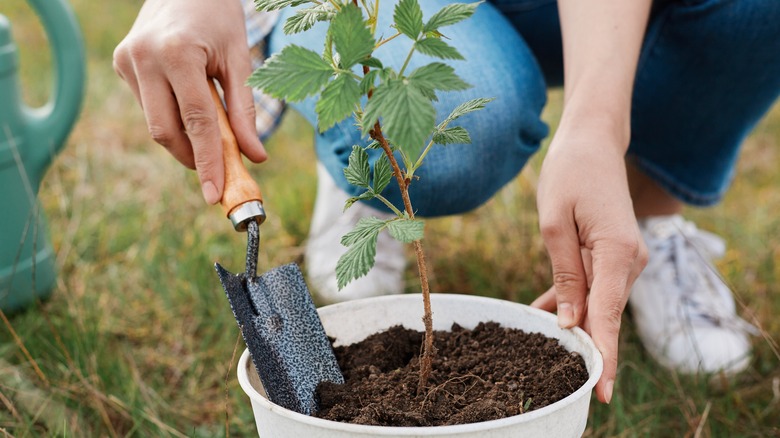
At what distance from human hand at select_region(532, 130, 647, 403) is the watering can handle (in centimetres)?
142

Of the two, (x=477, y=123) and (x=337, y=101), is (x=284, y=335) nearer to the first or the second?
(x=337, y=101)

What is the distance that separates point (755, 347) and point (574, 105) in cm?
101

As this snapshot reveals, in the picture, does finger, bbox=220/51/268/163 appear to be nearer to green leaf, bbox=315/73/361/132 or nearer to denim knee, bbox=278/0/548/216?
denim knee, bbox=278/0/548/216

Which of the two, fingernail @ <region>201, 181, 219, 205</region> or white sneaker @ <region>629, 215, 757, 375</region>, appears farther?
white sneaker @ <region>629, 215, 757, 375</region>

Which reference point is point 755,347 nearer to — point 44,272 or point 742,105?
point 742,105

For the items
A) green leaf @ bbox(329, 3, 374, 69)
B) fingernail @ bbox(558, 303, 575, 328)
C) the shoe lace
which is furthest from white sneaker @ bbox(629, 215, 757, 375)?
green leaf @ bbox(329, 3, 374, 69)

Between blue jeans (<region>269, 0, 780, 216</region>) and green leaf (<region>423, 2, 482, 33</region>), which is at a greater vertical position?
green leaf (<region>423, 2, 482, 33</region>)

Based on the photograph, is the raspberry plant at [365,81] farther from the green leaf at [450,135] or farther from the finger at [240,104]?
the finger at [240,104]

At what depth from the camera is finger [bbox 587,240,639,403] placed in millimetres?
1080

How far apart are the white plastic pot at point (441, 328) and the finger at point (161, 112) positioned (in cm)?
38

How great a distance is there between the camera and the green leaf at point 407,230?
87cm

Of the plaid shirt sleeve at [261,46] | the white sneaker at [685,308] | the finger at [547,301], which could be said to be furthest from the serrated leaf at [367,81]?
the white sneaker at [685,308]

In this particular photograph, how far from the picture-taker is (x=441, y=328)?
125cm

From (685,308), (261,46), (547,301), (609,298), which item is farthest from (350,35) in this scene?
(685,308)
